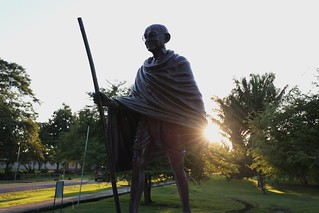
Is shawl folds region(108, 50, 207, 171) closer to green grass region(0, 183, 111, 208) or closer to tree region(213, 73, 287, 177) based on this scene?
green grass region(0, 183, 111, 208)

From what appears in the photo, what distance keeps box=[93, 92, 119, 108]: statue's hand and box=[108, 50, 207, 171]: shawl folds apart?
0.10 m

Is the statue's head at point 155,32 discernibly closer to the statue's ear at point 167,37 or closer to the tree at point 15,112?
the statue's ear at point 167,37

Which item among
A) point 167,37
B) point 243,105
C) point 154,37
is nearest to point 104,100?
point 154,37

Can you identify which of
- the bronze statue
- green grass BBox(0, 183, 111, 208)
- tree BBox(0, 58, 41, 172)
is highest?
tree BBox(0, 58, 41, 172)

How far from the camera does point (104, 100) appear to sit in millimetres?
4094

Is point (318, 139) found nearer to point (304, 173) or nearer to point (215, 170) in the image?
Answer: point (304, 173)

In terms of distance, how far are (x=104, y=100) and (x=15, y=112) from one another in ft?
132

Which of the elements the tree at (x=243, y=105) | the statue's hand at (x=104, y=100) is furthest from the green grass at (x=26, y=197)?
the tree at (x=243, y=105)

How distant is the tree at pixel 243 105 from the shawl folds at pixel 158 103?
35.4m

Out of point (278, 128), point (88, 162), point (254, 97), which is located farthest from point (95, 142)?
point (254, 97)

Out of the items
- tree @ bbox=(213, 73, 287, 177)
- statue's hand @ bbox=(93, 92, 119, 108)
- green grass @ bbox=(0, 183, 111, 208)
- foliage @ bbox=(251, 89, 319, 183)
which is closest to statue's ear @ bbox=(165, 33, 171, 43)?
statue's hand @ bbox=(93, 92, 119, 108)

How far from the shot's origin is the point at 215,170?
64.6 feet

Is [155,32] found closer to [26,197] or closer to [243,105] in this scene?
[26,197]

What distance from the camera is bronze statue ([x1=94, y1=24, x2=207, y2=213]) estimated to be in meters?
4.27
